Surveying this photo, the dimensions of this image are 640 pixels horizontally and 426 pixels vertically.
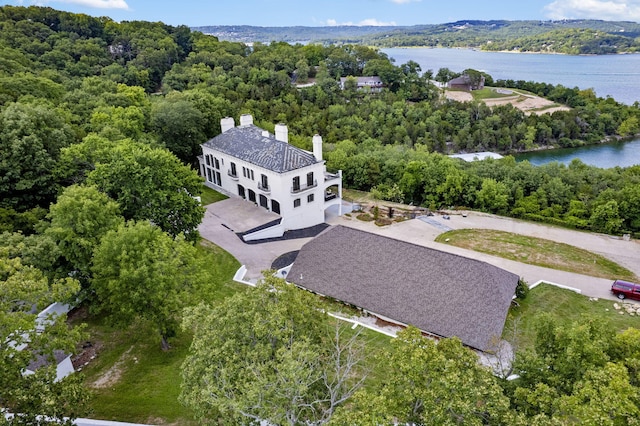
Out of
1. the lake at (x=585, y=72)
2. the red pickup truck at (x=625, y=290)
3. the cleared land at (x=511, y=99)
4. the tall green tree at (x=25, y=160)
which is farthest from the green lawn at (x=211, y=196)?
the lake at (x=585, y=72)

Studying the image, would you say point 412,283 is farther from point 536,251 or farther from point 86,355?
point 86,355

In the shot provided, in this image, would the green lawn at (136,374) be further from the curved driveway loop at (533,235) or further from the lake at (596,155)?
the lake at (596,155)

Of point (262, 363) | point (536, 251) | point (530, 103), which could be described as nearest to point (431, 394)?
point (262, 363)

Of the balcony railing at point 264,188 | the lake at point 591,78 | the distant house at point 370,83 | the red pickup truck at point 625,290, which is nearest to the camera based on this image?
the red pickup truck at point 625,290

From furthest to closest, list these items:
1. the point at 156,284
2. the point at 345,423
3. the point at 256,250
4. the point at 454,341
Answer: the point at 256,250 → the point at 156,284 → the point at 454,341 → the point at 345,423

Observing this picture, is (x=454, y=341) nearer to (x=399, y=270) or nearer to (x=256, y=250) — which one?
(x=399, y=270)

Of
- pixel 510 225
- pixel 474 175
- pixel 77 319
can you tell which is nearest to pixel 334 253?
pixel 77 319
